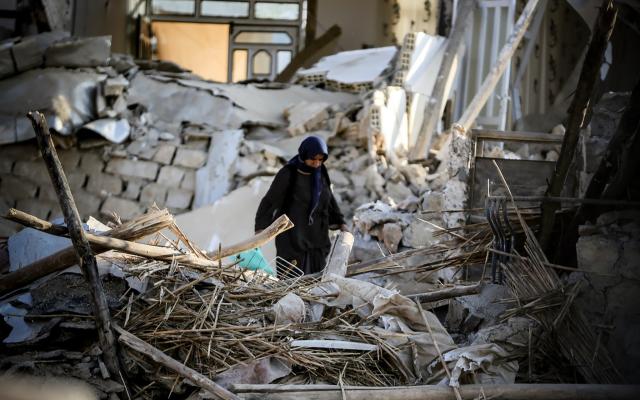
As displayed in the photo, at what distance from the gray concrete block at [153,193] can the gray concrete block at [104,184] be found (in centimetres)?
33

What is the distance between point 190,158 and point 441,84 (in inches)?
128

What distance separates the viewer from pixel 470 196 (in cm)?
566

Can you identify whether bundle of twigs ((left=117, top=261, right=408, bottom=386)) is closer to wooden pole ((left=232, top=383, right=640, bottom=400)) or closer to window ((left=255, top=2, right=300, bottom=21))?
wooden pole ((left=232, top=383, right=640, bottom=400))

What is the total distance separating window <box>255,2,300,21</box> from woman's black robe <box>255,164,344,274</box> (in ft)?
32.8

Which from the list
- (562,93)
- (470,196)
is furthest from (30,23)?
(470,196)

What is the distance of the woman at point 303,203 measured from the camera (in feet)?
19.7

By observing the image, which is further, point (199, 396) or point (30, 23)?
point (30, 23)

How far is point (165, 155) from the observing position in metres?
10.6

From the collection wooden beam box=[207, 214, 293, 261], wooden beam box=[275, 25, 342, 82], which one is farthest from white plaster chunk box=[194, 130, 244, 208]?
wooden beam box=[207, 214, 293, 261]

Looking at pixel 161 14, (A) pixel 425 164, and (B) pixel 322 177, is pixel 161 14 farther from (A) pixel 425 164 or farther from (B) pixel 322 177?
(B) pixel 322 177

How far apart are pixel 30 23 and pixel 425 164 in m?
6.21

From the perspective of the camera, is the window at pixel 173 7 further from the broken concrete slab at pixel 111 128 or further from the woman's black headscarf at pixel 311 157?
the woman's black headscarf at pixel 311 157

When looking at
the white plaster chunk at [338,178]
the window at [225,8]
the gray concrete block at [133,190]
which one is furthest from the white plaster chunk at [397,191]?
the window at [225,8]

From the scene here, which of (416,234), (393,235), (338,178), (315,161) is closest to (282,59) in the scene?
(338,178)
